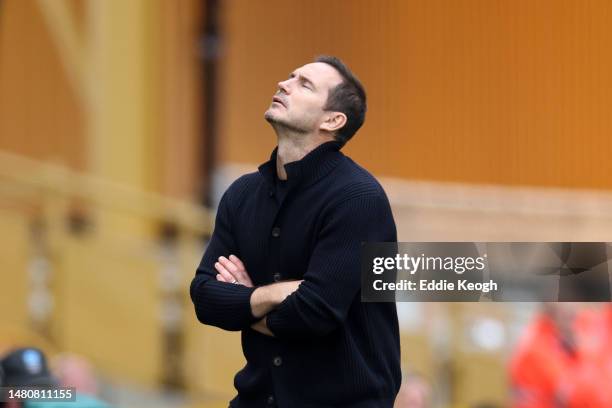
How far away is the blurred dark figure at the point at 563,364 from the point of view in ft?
25.3

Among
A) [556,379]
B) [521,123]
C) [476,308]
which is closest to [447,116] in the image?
[521,123]

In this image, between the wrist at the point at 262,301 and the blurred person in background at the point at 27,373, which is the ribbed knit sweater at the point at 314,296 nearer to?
the wrist at the point at 262,301

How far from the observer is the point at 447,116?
10.6m

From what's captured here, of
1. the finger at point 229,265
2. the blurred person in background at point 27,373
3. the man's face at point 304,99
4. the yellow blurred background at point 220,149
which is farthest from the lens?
the yellow blurred background at point 220,149

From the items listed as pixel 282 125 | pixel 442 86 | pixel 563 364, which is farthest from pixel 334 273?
pixel 442 86

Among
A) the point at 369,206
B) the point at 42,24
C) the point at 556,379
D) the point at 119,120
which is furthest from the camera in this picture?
the point at 42,24

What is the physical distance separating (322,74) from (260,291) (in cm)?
57

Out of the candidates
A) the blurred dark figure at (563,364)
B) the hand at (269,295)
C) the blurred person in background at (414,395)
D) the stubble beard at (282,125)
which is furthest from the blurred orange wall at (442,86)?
the hand at (269,295)

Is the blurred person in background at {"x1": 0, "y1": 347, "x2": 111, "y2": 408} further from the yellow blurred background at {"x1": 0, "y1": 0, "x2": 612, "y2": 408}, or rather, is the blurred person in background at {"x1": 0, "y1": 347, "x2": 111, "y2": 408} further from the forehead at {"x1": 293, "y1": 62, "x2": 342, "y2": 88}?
the yellow blurred background at {"x1": 0, "y1": 0, "x2": 612, "y2": 408}

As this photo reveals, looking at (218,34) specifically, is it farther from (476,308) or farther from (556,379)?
(556,379)

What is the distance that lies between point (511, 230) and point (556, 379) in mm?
4252

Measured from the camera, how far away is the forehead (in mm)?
3584

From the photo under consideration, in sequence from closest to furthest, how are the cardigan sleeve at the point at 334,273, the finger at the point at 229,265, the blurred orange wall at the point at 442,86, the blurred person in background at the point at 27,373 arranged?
1. the cardigan sleeve at the point at 334,273
2. the finger at the point at 229,265
3. the blurred person in background at the point at 27,373
4. the blurred orange wall at the point at 442,86

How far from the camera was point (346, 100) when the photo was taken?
360 centimetres
